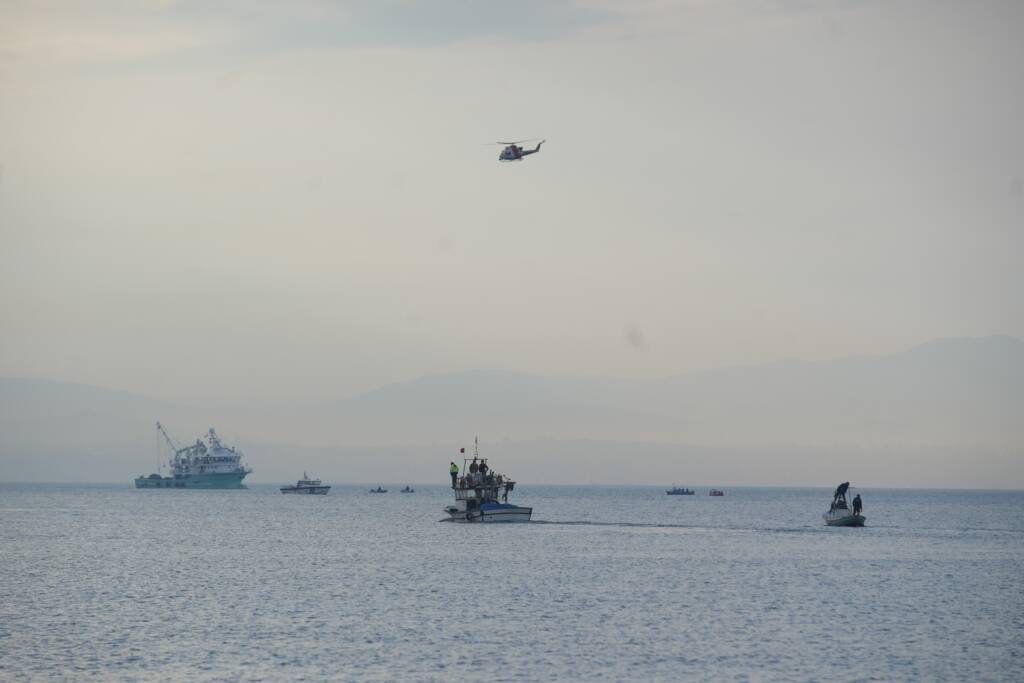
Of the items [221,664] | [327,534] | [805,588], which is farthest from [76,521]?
[221,664]

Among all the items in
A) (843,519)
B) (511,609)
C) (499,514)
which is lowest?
(511,609)

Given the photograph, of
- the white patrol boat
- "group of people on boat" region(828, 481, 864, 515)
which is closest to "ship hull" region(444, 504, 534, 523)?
the white patrol boat

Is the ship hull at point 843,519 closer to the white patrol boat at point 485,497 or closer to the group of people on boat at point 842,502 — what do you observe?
the group of people on boat at point 842,502

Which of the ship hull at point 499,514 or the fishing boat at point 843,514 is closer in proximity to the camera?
the ship hull at point 499,514

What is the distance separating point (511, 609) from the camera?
6481 cm

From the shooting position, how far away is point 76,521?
164750 mm

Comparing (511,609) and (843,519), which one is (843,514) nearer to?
(843,519)

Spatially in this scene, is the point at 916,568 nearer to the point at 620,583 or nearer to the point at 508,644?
the point at 620,583

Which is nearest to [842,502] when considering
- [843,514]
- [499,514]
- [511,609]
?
[843,514]

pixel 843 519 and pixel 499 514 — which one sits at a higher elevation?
pixel 843 519

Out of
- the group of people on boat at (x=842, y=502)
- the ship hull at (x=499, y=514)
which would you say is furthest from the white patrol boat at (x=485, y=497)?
the group of people on boat at (x=842, y=502)

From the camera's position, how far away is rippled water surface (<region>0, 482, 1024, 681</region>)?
48.4 metres

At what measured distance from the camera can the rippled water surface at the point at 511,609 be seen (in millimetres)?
48406

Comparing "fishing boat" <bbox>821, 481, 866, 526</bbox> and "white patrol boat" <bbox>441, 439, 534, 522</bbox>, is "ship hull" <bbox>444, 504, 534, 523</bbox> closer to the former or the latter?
"white patrol boat" <bbox>441, 439, 534, 522</bbox>
